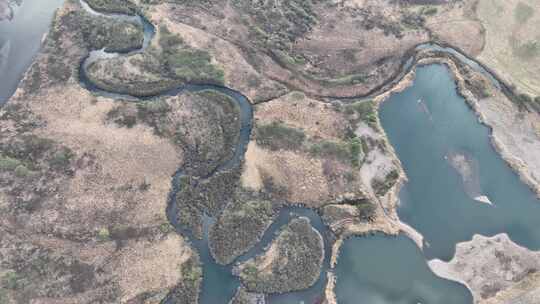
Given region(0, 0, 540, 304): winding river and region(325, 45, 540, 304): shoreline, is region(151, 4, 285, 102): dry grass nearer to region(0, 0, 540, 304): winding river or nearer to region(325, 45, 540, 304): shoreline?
region(0, 0, 540, 304): winding river

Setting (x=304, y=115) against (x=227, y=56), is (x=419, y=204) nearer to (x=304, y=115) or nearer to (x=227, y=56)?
(x=304, y=115)

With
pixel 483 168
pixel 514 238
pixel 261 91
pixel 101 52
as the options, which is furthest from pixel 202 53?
pixel 514 238

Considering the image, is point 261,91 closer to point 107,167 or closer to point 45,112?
point 107,167

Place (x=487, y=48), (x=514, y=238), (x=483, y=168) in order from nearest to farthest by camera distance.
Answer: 1. (x=514, y=238)
2. (x=483, y=168)
3. (x=487, y=48)

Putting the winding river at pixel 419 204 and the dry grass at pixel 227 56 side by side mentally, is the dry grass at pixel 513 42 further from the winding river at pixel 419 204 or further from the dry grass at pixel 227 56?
the dry grass at pixel 227 56

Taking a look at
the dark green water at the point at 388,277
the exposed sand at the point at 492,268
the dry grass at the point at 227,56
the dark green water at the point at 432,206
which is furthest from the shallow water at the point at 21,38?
the exposed sand at the point at 492,268

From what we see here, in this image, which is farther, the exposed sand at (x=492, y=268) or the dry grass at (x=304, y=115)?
the dry grass at (x=304, y=115)
